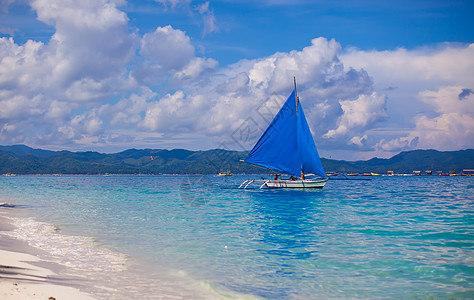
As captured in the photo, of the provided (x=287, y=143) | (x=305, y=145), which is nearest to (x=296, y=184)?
(x=305, y=145)

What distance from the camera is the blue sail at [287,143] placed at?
143 feet

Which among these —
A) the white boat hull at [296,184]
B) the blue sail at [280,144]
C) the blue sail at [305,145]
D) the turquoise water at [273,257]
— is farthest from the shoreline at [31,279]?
the white boat hull at [296,184]

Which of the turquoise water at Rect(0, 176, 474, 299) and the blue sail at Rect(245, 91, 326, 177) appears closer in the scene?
the turquoise water at Rect(0, 176, 474, 299)

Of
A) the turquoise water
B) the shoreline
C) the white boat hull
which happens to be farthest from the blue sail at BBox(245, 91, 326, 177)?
the shoreline

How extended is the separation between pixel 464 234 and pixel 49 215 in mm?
23439

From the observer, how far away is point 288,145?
43781mm

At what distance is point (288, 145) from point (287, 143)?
0.28 m

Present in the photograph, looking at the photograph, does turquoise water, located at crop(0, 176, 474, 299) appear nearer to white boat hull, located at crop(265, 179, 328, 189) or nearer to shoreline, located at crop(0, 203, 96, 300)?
shoreline, located at crop(0, 203, 96, 300)

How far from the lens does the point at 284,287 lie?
8562 mm

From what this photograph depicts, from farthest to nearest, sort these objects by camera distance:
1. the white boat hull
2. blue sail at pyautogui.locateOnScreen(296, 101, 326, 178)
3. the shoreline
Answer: the white boat hull < blue sail at pyautogui.locateOnScreen(296, 101, 326, 178) < the shoreline

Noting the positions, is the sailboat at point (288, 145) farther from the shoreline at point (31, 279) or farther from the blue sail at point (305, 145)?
the shoreline at point (31, 279)

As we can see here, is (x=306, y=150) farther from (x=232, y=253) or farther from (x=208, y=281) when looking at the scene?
(x=208, y=281)

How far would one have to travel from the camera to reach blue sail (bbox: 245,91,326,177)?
4362 cm

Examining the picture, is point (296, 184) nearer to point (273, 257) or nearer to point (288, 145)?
point (288, 145)
